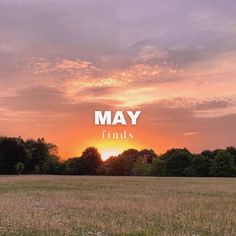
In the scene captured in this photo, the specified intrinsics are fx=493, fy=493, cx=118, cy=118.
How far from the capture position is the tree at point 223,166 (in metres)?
127

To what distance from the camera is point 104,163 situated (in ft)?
512

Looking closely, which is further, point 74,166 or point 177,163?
point 74,166

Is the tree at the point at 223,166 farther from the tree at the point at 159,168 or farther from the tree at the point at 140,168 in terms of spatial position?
the tree at the point at 140,168

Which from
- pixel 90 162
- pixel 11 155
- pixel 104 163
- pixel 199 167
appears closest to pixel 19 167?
pixel 11 155

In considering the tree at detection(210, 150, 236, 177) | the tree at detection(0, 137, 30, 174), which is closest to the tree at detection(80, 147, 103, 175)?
the tree at detection(0, 137, 30, 174)

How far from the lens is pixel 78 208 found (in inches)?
962

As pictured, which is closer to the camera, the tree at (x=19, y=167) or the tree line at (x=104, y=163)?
the tree at (x=19, y=167)

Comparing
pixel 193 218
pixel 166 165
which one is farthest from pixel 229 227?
pixel 166 165

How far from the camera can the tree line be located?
128 meters

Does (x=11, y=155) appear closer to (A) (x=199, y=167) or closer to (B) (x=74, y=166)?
(B) (x=74, y=166)

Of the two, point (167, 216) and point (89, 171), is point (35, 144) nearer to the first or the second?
point (89, 171)

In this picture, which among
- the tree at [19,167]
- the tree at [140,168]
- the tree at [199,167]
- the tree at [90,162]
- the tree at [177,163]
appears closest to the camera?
the tree at [19,167]

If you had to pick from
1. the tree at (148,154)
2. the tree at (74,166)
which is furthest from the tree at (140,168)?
the tree at (148,154)

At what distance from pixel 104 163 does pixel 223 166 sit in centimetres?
4283
